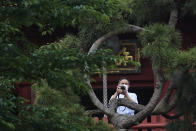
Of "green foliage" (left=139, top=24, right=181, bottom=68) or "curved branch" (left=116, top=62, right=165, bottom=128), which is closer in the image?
"green foliage" (left=139, top=24, right=181, bottom=68)

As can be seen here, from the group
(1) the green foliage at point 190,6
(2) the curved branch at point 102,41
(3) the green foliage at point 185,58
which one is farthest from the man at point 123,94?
(1) the green foliage at point 190,6

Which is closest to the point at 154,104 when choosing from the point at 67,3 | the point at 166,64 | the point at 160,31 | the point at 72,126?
the point at 166,64

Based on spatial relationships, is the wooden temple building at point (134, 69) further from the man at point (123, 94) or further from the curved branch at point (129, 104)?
the curved branch at point (129, 104)

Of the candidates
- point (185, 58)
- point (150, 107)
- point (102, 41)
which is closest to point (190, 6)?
point (185, 58)

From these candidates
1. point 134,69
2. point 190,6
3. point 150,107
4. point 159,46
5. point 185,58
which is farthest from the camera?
point 134,69

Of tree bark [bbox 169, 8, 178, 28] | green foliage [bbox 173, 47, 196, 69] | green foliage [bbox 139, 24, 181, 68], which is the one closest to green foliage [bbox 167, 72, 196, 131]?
green foliage [bbox 173, 47, 196, 69]

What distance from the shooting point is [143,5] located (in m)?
6.01

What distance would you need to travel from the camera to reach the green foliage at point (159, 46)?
5.49m

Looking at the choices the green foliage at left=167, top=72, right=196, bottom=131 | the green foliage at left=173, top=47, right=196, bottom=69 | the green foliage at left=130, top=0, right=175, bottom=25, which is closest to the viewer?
the green foliage at left=167, top=72, right=196, bottom=131

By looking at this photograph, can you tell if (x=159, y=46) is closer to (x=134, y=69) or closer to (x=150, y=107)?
(x=150, y=107)

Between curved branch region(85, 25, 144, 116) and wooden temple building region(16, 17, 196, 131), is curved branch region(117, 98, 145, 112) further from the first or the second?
wooden temple building region(16, 17, 196, 131)

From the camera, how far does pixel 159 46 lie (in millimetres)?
5531

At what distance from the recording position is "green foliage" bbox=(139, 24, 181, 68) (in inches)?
216

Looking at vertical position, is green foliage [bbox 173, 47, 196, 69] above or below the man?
above
